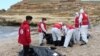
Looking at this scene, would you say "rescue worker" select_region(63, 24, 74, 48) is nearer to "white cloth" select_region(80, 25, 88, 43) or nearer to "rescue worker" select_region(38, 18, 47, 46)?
"white cloth" select_region(80, 25, 88, 43)

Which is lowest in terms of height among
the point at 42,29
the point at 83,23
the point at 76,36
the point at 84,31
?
the point at 76,36

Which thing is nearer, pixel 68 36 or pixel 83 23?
pixel 68 36

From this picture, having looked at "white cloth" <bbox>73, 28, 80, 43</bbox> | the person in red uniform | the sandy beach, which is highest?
the person in red uniform

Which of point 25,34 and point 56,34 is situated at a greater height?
point 25,34

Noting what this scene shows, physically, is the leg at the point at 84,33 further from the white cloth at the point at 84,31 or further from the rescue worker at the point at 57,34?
the rescue worker at the point at 57,34

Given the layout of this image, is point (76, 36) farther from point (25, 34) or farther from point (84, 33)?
point (25, 34)

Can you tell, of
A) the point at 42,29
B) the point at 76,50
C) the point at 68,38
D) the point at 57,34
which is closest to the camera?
the point at 76,50

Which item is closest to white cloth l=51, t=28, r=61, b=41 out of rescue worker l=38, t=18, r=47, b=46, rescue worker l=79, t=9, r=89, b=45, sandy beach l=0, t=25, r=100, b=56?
rescue worker l=38, t=18, r=47, b=46

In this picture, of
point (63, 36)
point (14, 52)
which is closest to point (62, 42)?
point (63, 36)

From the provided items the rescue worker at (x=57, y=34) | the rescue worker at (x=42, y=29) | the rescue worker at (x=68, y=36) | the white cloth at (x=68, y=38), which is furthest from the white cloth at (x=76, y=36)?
the rescue worker at (x=42, y=29)

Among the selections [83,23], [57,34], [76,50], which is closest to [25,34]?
[76,50]

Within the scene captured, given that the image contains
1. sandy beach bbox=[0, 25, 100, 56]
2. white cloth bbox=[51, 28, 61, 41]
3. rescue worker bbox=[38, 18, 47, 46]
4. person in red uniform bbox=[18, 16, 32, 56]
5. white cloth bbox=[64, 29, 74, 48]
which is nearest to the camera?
person in red uniform bbox=[18, 16, 32, 56]

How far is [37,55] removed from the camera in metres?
16.8

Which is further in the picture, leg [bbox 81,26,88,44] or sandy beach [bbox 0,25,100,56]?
leg [bbox 81,26,88,44]
